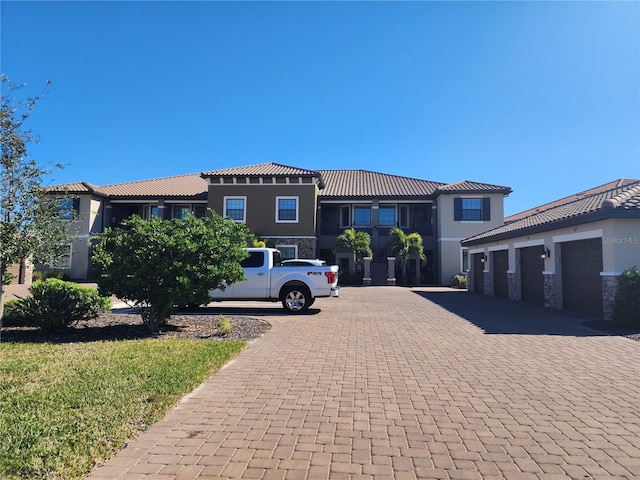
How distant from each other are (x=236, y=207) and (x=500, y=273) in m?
17.8

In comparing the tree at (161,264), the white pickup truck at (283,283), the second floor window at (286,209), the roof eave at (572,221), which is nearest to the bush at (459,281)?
the roof eave at (572,221)

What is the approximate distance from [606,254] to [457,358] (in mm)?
7492

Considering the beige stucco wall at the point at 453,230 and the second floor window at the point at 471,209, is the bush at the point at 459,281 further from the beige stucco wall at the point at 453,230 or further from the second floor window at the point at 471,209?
the second floor window at the point at 471,209

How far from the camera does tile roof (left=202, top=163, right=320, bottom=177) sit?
28406 mm

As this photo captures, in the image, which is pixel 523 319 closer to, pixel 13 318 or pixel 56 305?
pixel 56 305

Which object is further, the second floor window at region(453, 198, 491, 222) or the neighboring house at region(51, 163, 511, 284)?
the second floor window at region(453, 198, 491, 222)

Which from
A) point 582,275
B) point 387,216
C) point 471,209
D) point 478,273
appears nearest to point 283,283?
point 582,275

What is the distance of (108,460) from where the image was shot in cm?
346

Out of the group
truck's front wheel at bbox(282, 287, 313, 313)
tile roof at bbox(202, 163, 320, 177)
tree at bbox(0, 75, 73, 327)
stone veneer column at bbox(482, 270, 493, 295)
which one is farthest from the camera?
tile roof at bbox(202, 163, 320, 177)

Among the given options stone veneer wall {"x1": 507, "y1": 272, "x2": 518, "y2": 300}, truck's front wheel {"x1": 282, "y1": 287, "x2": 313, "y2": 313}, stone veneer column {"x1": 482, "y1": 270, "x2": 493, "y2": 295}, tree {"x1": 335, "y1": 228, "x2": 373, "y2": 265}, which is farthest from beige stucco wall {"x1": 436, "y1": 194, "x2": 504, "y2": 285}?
truck's front wheel {"x1": 282, "y1": 287, "x2": 313, "y2": 313}

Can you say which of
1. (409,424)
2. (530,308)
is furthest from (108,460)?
(530,308)

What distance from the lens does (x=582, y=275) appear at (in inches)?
522

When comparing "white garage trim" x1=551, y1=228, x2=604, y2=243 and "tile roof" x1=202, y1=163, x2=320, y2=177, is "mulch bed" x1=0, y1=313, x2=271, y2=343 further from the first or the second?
"tile roof" x1=202, y1=163, x2=320, y2=177

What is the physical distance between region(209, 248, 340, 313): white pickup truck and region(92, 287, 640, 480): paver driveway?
4303 mm
